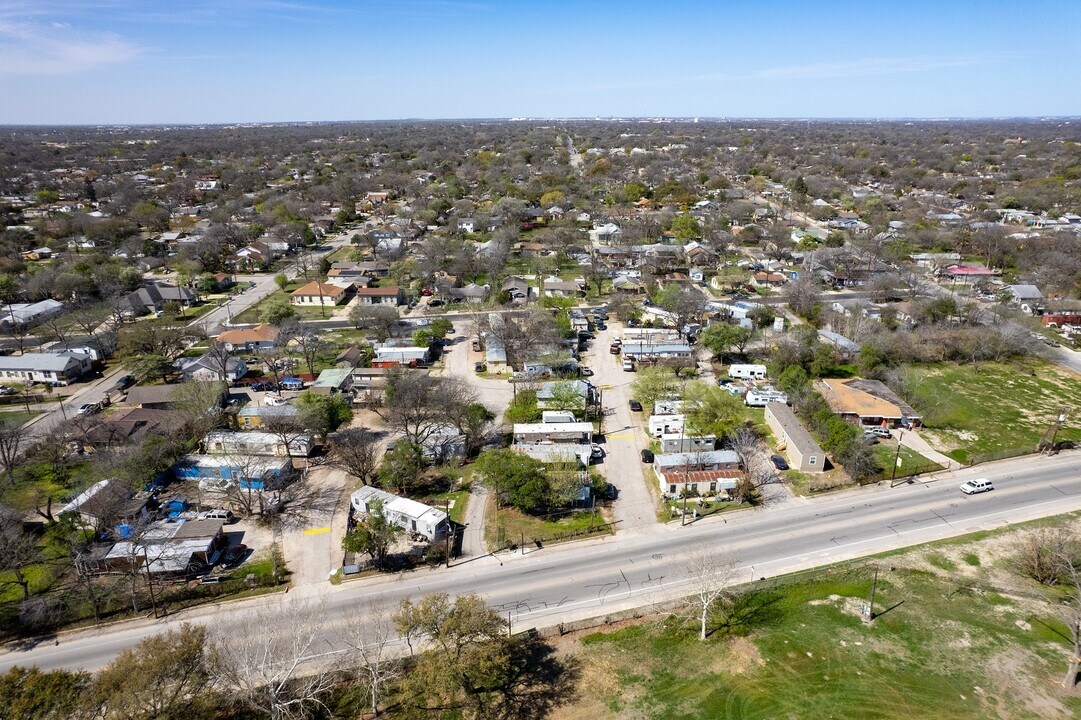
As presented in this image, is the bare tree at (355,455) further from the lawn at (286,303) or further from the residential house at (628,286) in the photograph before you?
the residential house at (628,286)

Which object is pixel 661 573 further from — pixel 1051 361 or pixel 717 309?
pixel 1051 361

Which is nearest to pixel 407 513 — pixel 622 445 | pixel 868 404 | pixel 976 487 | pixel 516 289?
pixel 622 445

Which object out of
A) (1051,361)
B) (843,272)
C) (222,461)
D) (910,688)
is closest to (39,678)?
(222,461)

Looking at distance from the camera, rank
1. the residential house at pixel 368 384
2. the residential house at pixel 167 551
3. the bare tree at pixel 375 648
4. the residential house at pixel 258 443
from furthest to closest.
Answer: the residential house at pixel 368 384
the residential house at pixel 258 443
the residential house at pixel 167 551
the bare tree at pixel 375 648

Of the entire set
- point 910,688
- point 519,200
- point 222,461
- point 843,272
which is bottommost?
point 910,688

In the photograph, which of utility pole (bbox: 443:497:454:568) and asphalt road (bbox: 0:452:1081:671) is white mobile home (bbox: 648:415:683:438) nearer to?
asphalt road (bbox: 0:452:1081:671)

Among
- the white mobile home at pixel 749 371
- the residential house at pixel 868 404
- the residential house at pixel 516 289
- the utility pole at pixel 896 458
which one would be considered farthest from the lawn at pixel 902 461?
the residential house at pixel 516 289

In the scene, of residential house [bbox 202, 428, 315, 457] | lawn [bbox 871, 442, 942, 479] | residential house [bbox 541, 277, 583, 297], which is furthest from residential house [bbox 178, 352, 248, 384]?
lawn [bbox 871, 442, 942, 479]
